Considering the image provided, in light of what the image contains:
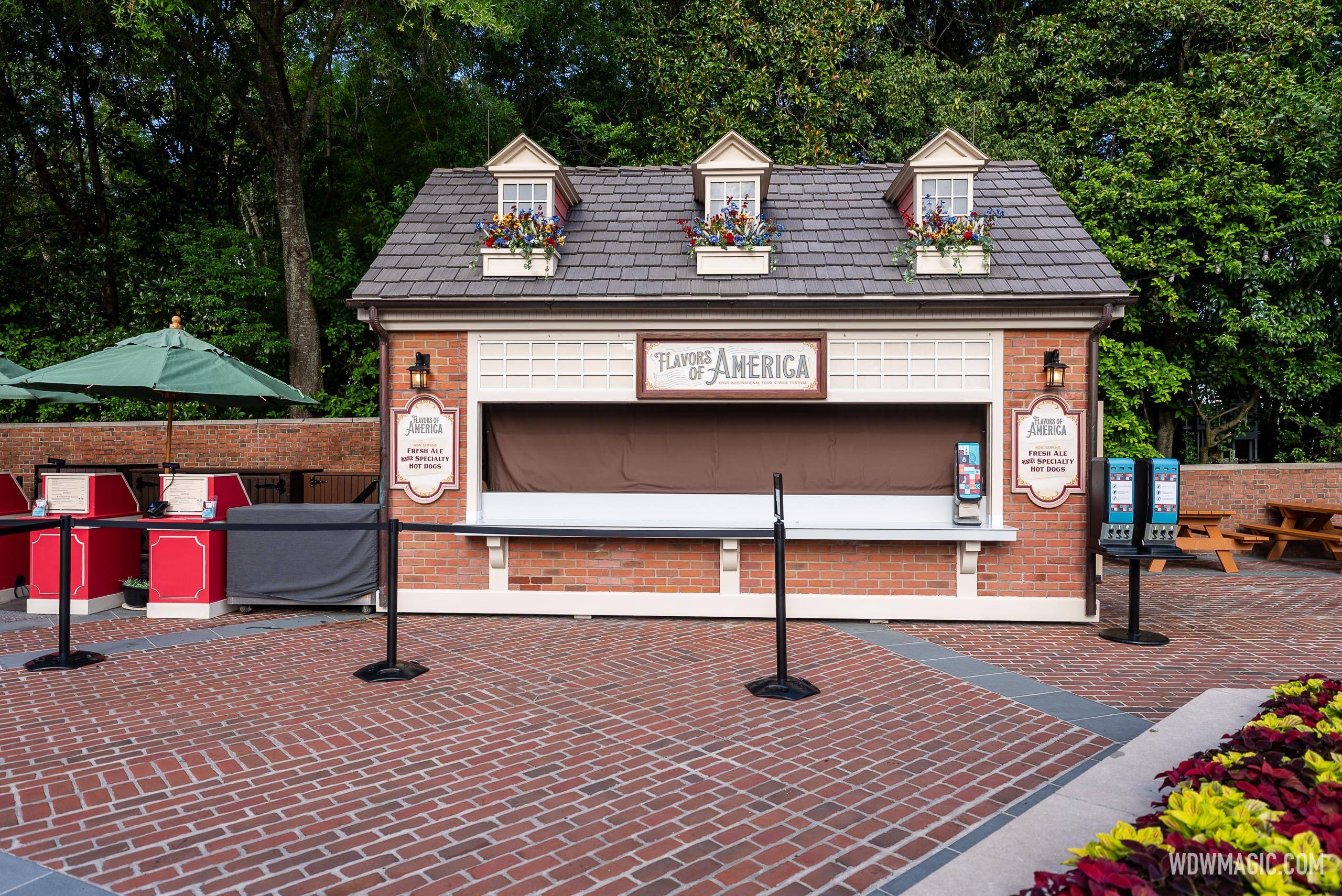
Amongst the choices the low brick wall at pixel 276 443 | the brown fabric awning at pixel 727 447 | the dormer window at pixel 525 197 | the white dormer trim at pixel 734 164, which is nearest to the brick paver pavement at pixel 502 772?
the brown fabric awning at pixel 727 447

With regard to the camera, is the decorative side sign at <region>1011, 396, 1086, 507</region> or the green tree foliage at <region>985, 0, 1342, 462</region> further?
the green tree foliage at <region>985, 0, 1342, 462</region>

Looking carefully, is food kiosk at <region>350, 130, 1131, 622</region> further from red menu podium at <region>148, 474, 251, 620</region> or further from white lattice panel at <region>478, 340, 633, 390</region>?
red menu podium at <region>148, 474, 251, 620</region>

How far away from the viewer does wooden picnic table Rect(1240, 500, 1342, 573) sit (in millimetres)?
12773

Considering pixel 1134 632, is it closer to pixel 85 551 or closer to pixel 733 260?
pixel 733 260

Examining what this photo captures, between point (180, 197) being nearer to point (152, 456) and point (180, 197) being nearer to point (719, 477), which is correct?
Result: point (152, 456)

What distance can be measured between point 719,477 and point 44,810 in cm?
645

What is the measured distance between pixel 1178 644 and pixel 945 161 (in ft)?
19.1

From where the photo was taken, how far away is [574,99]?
19.7m

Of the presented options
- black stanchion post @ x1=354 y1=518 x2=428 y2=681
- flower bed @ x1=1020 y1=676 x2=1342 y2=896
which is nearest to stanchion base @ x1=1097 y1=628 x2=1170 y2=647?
flower bed @ x1=1020 y1=676 x2=1342 y2=896

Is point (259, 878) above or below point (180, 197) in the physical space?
below

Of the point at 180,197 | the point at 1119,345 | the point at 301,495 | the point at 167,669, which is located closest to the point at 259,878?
the point at 167,669

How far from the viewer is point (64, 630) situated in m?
6.28

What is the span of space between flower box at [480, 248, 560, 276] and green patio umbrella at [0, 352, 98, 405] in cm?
649

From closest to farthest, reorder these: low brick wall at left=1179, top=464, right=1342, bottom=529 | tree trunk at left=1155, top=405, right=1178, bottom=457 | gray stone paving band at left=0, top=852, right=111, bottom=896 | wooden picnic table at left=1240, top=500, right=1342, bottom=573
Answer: gray stone paving band at left=0, top=852, right=111, bottom=896, wooden picnic table at left=1240, top=500, right=1342, bottom=573, low brick wall at left=1179, top=464, right=1342, bottom=529, tree trunk at left=1155, top=405, right=1178, bottom=457
